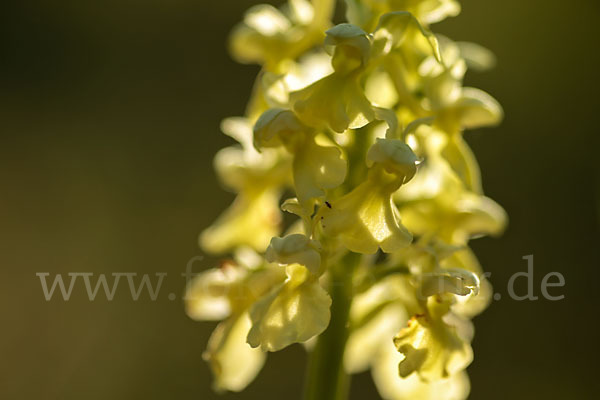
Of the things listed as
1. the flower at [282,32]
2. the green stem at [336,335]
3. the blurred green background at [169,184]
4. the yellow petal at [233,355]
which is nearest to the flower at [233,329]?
the yellow petal at [233,355]

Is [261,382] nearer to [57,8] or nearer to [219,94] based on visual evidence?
[219,94]

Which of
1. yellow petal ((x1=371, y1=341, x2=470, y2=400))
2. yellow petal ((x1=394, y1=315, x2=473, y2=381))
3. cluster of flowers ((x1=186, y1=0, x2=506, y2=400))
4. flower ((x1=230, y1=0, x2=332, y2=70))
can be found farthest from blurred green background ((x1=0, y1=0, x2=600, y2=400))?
yellow petal ((x1=394, y1=315, x2=473, y2=381))

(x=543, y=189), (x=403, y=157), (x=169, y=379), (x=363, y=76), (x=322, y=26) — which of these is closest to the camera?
(x=403, y=157)

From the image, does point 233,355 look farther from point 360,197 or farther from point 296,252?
point 360,197

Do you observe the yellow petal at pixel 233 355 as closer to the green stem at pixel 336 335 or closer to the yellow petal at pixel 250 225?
the green stem at pixel 336 335

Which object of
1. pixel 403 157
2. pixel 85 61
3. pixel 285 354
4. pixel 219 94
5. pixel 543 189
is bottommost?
pixel 285 354

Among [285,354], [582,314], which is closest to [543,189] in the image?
[582,314]
